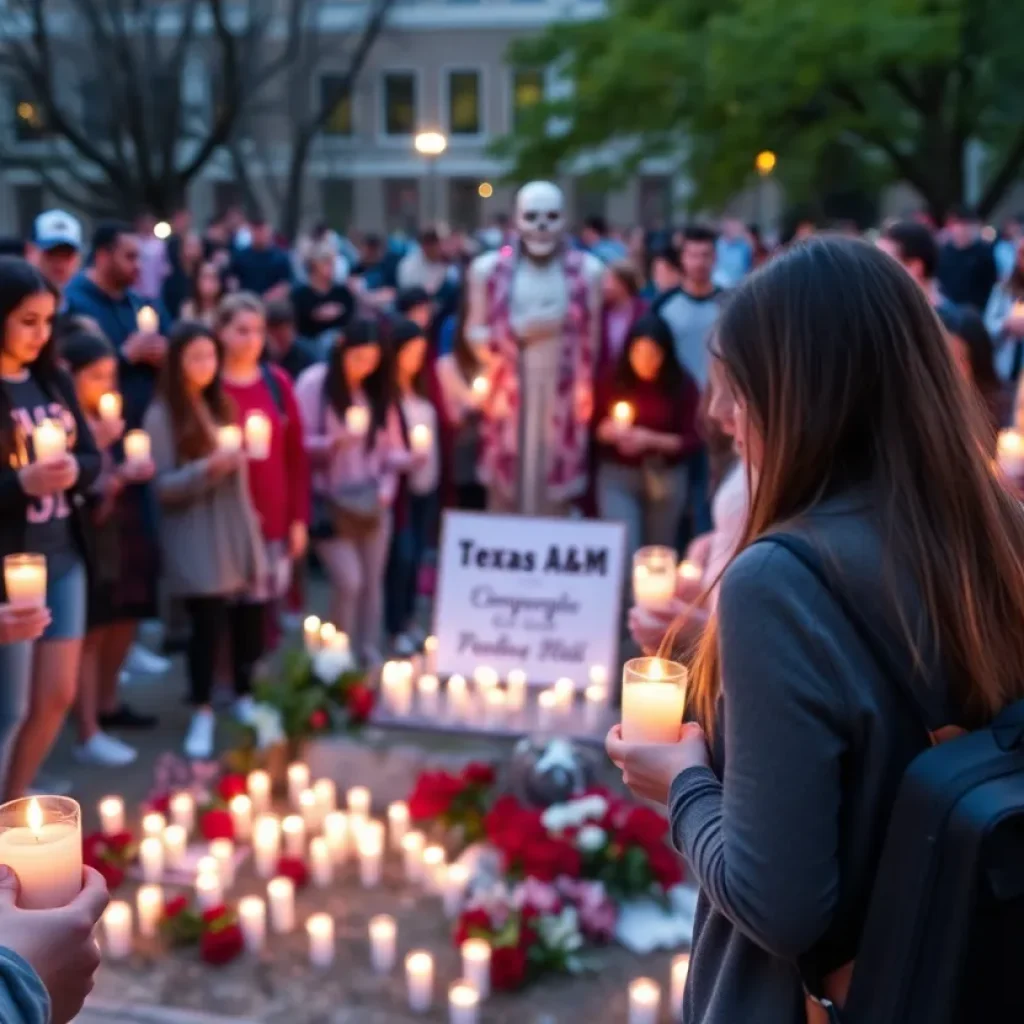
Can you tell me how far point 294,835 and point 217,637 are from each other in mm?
1408

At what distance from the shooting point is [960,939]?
1.55 m

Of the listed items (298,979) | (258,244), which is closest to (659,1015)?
(298,979)

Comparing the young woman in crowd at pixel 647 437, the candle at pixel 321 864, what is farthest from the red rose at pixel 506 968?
the young woman in crowd at pixel 647 437

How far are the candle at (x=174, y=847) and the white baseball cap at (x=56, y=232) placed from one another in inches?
130

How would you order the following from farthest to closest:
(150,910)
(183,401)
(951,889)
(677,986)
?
(183,401), (150,910), (677,986), (951,889)

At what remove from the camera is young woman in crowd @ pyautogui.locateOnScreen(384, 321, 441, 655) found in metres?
6.81

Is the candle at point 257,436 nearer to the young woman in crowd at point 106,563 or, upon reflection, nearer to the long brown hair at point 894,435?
the young woman in crowd at point 106,563

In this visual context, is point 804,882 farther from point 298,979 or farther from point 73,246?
point 73,246

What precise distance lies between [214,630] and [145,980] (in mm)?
2057

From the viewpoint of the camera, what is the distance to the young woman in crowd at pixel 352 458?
6.43 metres

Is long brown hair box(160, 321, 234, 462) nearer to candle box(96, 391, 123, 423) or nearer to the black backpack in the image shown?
candle box(96, 391, 123, 423)

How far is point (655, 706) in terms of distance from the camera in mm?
2066

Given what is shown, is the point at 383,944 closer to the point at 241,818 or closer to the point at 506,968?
the point at 506,968

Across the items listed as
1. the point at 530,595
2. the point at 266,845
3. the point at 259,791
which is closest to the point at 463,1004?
the point at 266,845
